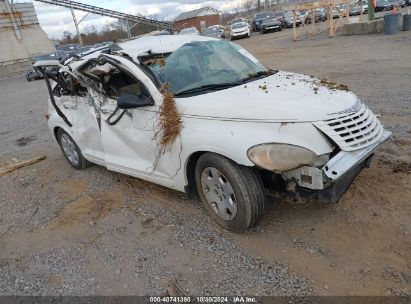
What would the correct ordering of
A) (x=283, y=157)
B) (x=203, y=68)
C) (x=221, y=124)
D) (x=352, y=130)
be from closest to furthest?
1. (x=283, y=157)
2. (x=352, y=130)
3. (x=221, y=124)
4. (x=203, y=68)

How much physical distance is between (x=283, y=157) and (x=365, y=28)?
20643mm

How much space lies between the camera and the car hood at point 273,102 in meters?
3.26

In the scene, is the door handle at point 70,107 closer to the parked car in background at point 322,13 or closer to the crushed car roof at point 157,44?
the crushed car roof at point 157,44

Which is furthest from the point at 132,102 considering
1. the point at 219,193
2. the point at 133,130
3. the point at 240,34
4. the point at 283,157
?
the point at 240,34

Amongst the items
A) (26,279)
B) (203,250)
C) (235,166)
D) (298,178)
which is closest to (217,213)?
(203,250)

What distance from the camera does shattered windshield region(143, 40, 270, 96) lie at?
3980mm

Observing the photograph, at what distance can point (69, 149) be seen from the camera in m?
6.01

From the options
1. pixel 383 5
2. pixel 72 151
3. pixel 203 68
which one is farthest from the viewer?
pixel 383 5

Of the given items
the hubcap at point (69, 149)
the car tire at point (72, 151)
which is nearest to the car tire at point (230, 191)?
the car tire at point (72, 151)

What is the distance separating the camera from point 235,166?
3340mm

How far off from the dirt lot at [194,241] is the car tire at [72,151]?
1.00 ft

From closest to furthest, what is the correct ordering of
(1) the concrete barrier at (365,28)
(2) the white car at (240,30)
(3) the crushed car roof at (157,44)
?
(3) the crushed car roof at (157,44), (1) the concrete barrier at (365,28), (2) the white car at (240,30)

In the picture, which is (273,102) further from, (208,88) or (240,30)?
(240,30)

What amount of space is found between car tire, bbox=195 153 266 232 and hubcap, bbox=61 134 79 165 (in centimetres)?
285
